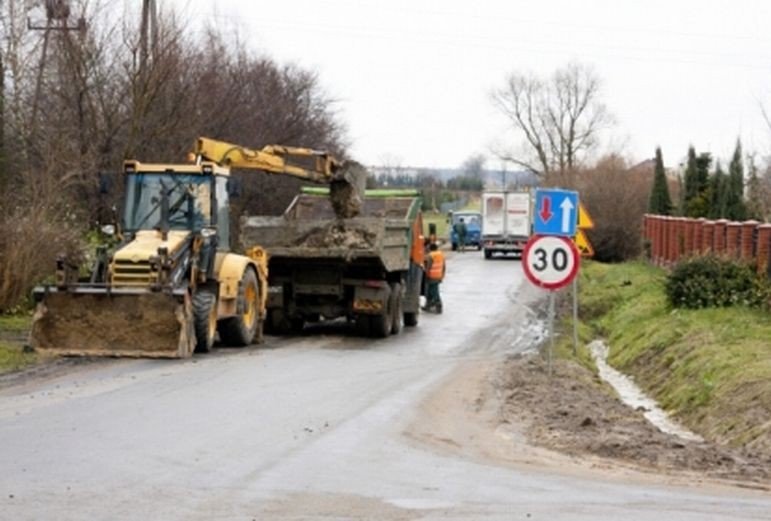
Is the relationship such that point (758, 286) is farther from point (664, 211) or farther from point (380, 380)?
point (664, 211)

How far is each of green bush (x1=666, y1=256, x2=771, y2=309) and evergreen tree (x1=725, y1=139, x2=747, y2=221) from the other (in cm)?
1644

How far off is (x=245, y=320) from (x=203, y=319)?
1.94 metres

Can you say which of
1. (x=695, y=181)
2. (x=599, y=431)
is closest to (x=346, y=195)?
(x=599, y=431)

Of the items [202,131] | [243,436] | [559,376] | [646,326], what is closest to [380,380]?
[559,376]

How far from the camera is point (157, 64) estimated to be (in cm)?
3212

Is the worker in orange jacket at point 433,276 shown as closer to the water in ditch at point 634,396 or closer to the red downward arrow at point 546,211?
the water in ditch at point 634,396

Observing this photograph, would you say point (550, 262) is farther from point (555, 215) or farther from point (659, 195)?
point (659, 195)

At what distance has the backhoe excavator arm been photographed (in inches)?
904

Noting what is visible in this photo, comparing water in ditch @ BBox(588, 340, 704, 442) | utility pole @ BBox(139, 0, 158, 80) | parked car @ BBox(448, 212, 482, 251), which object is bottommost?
water in ditch @ BBox(588, 340, 704, 442)

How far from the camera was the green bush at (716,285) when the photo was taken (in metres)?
27.0

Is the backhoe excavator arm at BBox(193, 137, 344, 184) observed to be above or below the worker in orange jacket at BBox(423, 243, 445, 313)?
above

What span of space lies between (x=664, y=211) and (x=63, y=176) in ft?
116

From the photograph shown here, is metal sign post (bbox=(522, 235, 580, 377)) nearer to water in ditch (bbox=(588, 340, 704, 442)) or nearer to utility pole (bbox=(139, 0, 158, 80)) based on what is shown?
water in ditch (bbox=(588, 340, 704, 442))

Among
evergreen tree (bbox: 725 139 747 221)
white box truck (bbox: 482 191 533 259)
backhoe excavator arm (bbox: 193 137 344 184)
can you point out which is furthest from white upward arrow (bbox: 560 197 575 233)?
white box truck (bbox: 482 191 533 259)
